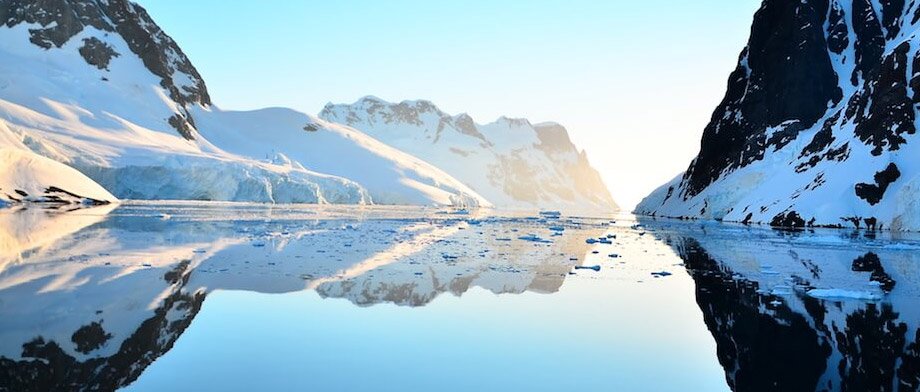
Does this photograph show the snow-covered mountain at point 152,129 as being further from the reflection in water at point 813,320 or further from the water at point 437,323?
the reflection in water at point 813,320

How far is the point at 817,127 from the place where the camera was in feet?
203

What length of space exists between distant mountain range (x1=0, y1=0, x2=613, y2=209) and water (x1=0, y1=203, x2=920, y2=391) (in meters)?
40.5

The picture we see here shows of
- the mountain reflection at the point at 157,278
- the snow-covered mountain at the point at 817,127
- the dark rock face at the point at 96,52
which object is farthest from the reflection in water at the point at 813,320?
the dark rock face at the point at 96,52

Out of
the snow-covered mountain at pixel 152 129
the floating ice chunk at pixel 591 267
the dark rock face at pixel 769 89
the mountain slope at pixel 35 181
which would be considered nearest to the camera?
the floating ice chunk at pixel 591 267

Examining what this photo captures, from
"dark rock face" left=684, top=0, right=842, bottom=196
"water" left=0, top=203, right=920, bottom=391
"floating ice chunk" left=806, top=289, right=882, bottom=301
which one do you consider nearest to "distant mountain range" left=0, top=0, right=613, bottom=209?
"water" left=0, top=203, right=920, bottom=391

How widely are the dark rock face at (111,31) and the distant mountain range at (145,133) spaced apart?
24 cm

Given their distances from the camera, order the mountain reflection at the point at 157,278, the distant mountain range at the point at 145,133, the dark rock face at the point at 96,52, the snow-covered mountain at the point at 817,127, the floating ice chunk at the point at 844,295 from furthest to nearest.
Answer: the dark rock face at the point at 96,52, the distant mountain range at the point at 145,133, the snow-covered mountain at the point at 817,127, the floating ice chunk at the point at 844,295, the mountain reflection at the point at 157,278

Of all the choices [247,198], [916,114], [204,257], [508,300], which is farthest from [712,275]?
[247,198]

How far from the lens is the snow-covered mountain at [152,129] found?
280 ft

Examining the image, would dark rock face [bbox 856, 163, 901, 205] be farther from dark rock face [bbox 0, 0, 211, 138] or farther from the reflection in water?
dark rock face [bbox 0, 0, 211, 138]

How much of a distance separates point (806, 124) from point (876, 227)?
25.7 metres

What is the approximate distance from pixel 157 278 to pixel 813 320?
11571 mm

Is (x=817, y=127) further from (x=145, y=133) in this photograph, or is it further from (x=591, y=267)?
(x=145, y=133)

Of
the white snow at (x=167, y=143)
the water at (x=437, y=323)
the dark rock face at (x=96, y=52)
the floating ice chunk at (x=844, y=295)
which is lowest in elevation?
the water at (x=437, y=323)
